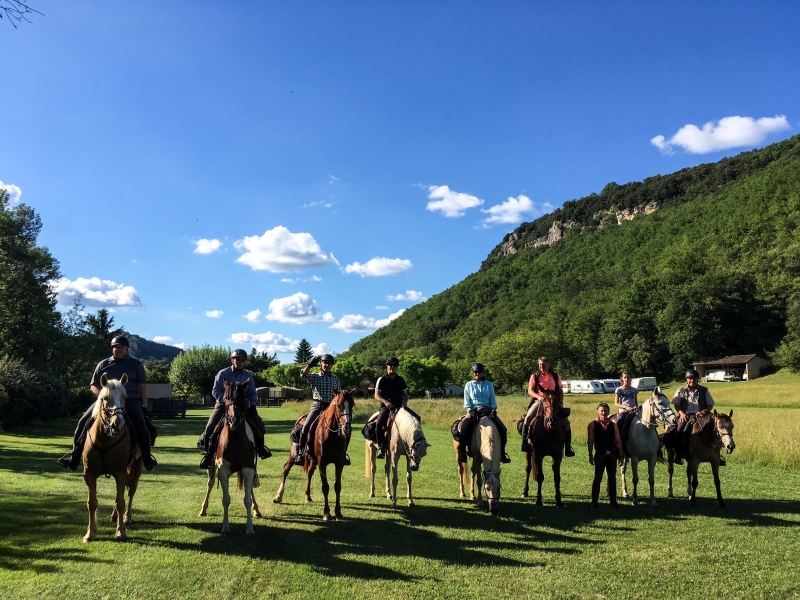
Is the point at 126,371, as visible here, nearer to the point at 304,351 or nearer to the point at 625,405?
the point at 625,405

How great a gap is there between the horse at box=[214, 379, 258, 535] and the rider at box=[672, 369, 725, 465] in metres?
8.18

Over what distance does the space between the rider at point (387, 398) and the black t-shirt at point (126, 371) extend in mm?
4278

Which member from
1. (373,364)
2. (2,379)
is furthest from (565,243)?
(2,379)

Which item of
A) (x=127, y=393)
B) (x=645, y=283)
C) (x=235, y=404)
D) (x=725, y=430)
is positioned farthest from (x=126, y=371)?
(x=645, y=283)

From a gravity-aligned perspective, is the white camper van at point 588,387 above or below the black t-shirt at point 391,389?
below

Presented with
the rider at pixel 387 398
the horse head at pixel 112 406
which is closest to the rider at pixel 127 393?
the horse head at pixel 112 406

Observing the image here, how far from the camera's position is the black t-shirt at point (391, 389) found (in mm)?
10203

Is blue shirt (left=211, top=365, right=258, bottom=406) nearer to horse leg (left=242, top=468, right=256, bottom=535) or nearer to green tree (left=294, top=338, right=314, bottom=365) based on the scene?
horse leg (left=242, top=468, right=256, bottom=535)

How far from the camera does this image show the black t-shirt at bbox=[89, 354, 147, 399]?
7.73 metres

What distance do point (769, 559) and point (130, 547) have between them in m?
8.43

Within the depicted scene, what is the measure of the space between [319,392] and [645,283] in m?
95.8

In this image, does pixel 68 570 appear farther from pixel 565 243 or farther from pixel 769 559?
pixel 565 243

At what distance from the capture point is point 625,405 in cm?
1091

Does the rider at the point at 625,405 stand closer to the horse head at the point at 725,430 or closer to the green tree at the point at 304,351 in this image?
the horse head at the point at 725,430
